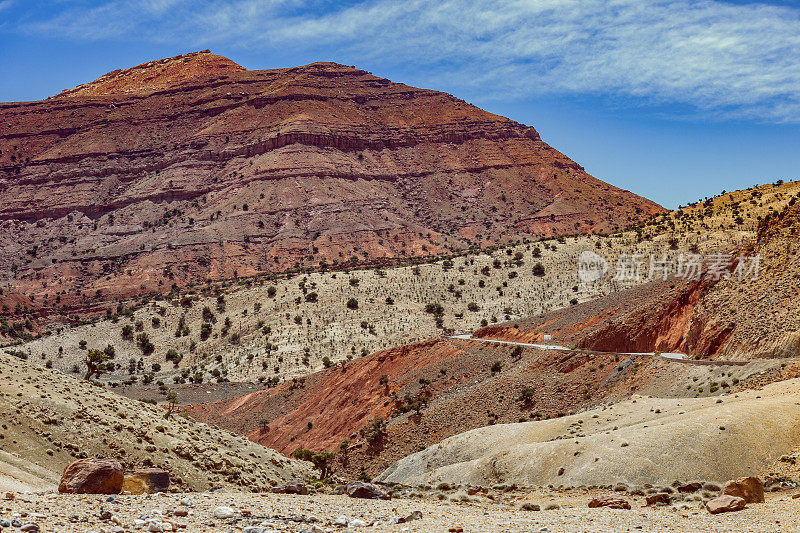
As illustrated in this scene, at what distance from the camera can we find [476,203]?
146 metres

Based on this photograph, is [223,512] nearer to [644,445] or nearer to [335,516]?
[335,516]

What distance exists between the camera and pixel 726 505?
53.5 ft

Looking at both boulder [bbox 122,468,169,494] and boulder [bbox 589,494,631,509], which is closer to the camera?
boulder [bbox 589,494,631,509]

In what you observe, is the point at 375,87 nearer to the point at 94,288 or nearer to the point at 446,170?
the point at 446,170

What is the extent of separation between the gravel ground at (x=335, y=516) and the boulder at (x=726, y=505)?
20 cm

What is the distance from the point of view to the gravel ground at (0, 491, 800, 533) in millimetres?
12469

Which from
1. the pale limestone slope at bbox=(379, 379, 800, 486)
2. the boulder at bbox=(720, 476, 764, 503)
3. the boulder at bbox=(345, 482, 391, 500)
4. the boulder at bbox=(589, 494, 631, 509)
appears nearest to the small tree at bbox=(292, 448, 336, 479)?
the pale limestone slope at bbox=(379, 379, 800, 486)

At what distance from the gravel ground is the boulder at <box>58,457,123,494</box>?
5.02 feet

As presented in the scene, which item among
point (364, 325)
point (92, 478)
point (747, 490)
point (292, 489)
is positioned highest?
point (364, 325)

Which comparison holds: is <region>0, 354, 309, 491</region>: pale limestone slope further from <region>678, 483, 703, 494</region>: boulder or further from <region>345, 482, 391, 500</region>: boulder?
<region>678, 483, 703, 494</region>: boulder

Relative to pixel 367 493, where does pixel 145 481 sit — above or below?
above

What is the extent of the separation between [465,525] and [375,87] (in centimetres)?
→ 17436

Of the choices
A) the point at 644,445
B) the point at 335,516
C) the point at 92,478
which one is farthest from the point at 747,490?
the point at 92,478

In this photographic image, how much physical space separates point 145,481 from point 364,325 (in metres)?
55.2
